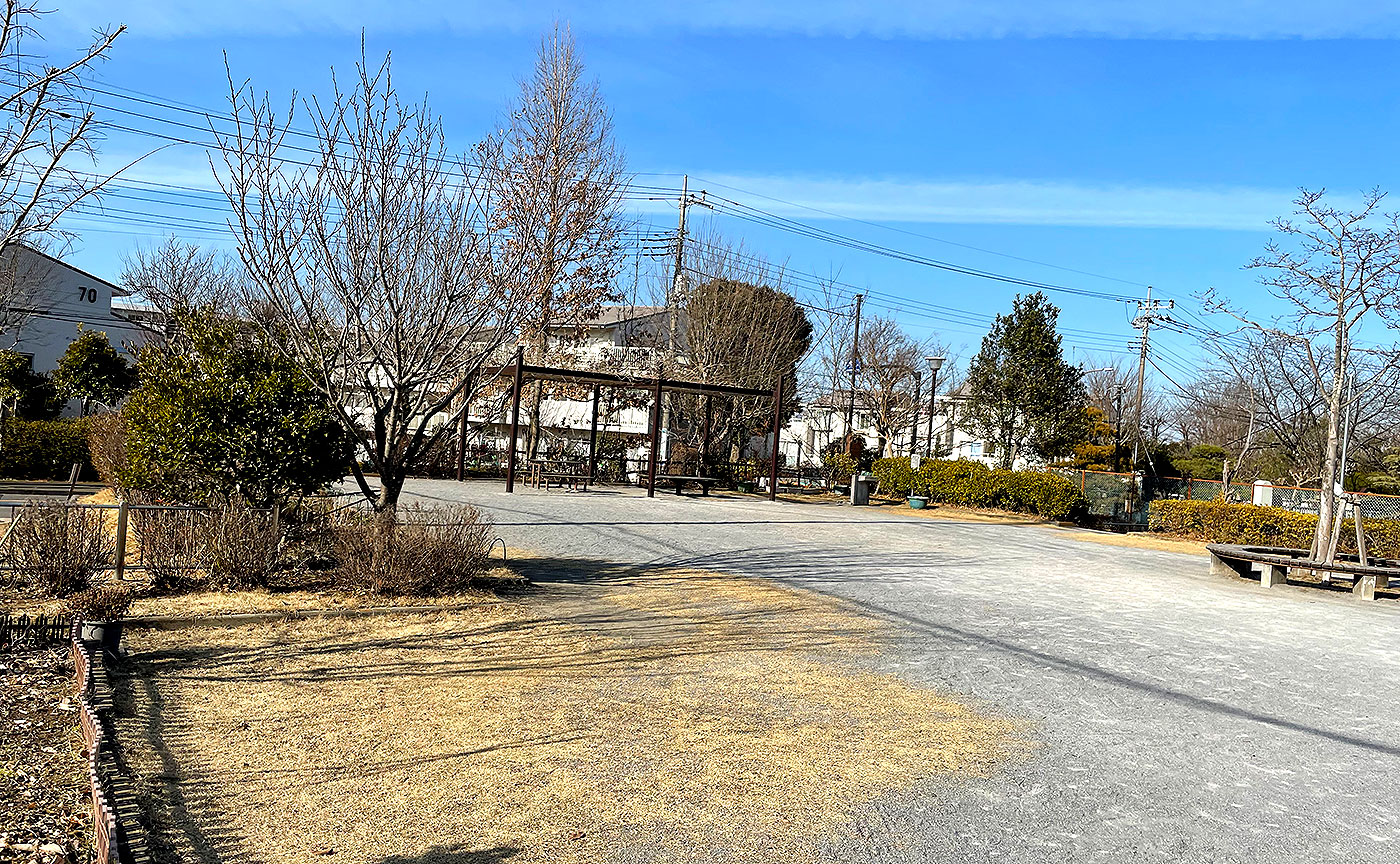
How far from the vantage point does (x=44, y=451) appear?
67.8 ft

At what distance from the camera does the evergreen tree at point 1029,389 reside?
1180 inches

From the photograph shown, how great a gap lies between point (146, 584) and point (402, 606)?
7.51 feet

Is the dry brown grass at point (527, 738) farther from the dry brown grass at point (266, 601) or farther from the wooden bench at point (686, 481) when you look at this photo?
the wooden bench at point (686, 481)

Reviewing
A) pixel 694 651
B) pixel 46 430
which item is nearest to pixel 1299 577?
pixel 694 651

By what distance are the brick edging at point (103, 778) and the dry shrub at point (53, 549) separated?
207 cm

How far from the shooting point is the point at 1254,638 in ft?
31.6

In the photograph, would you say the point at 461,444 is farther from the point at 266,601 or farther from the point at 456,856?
the point at 456,856

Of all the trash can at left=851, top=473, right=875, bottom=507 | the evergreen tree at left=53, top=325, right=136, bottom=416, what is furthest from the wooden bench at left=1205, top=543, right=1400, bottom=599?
the evergreen tree at left=53, top=325, right=136, bottom=416

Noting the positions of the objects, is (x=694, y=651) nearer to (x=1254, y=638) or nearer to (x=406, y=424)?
(x=406, y=424)

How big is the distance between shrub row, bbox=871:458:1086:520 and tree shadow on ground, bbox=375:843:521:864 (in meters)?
23.4

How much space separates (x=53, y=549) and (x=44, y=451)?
14806 millimetres

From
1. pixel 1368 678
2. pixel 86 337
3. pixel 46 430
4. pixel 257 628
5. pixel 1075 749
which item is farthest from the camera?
pixel 86 337

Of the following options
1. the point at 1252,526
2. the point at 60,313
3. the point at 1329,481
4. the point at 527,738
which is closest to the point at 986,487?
the point at 1252,526

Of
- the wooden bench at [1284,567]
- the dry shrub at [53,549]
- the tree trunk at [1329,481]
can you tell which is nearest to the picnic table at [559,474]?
the wooden bench at [1284,567]
